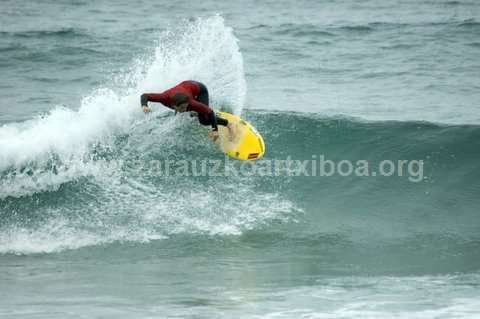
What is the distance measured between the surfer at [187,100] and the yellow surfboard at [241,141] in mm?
550

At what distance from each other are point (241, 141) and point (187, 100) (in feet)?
4.78

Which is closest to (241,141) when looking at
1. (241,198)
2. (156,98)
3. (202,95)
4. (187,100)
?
(241,198)

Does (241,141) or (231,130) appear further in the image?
(231,130)

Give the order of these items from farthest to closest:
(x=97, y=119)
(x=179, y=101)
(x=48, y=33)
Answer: (x=48, y=33), (x=97, y=119), (x=179, y=101)

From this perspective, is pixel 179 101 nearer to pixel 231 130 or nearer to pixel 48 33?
pixel 231 130

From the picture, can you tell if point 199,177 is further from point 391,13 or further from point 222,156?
point 391,13

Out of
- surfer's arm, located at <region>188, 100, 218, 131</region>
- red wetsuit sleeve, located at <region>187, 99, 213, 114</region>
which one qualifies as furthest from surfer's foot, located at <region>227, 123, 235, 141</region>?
red wetsuit sleeve, located at <region>187, 99, 213, 114</region>

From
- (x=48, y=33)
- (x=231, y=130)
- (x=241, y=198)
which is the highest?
(x=48, y=33)

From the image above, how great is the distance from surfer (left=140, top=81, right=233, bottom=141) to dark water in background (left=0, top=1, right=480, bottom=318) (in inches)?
54.2

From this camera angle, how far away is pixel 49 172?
458 inches

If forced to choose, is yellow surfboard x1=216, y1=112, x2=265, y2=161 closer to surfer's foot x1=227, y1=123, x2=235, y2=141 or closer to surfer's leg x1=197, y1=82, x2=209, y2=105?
surfer's foot x1=227, y1=123, x2=235, y2=141

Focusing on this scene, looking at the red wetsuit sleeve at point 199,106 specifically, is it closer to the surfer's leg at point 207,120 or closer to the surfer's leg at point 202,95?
the surfer's leg at point 207,120

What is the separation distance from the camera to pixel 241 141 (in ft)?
36.7

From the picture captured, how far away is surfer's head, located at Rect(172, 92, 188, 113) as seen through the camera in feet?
32.7
